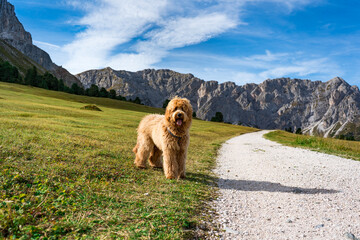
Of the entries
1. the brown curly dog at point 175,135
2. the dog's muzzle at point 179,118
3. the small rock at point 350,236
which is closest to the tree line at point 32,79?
the brown curly dog at point 175,135

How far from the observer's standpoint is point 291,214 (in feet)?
17.0

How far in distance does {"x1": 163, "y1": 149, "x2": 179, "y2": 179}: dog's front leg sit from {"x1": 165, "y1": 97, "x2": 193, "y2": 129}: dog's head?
40.4 inches

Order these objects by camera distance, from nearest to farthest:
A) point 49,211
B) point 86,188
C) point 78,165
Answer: point 49,211
point 86,188
point 78,165

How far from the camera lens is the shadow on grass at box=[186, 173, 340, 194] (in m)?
7.16

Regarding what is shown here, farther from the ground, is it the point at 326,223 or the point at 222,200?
the point at 326,223

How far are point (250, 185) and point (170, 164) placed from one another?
3.17 metres

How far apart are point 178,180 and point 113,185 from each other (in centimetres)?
240

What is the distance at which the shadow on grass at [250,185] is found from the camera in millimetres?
7164

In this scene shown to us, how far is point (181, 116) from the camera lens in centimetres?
763

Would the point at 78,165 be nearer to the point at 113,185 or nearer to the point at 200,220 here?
the point at 113,185

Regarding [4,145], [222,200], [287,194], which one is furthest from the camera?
[4,145]

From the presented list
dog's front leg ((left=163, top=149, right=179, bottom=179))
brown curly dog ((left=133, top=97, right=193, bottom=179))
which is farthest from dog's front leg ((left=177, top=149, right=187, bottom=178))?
dog's front leg ((left=163, top=149, right=179, bottom=179))

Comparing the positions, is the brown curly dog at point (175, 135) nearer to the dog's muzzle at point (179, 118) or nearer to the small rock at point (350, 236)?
the dog's muzzle at point (179, 118)

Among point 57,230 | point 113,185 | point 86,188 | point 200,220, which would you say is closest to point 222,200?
point 200,220
